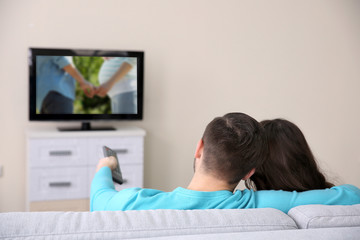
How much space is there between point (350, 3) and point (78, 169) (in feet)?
10.7

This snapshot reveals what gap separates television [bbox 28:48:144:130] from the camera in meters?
3.32

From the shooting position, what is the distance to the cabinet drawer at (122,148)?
333cm

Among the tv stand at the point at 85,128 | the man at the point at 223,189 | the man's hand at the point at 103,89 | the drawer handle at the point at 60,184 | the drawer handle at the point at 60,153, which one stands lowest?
the drawer handle at the point at 60,184

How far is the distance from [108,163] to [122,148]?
1773 millimetres

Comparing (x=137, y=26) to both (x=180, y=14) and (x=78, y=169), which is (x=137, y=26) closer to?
(x=180, y=14)

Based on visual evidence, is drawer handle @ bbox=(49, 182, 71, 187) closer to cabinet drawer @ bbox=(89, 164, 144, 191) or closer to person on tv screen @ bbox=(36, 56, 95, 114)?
cabinet drawer @ bbox=(89, 164, 144, 191)

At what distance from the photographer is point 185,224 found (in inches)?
37.9

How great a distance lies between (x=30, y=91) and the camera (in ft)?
10.8

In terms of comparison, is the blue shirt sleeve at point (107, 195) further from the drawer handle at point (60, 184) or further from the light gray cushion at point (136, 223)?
the drawer handle at point (60, 184)

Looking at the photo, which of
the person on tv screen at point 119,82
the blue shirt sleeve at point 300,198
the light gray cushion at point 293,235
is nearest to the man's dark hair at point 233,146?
the blue shirt sleeve at point 300,198

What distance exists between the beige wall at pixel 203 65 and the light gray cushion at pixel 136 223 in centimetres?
281

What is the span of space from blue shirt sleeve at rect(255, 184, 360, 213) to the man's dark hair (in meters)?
0.11

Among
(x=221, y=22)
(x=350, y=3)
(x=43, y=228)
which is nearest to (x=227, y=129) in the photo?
(x=43, y=228)

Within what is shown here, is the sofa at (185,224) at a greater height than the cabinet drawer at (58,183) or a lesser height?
greater
